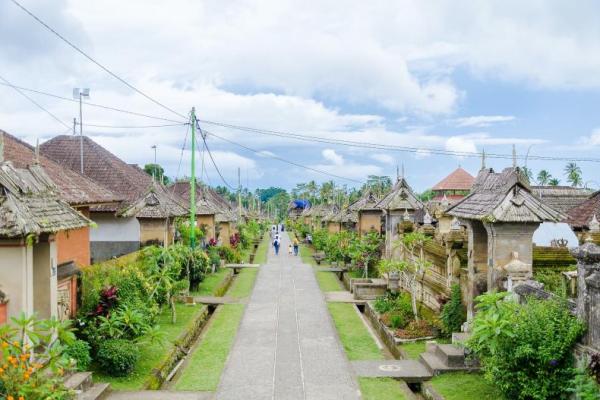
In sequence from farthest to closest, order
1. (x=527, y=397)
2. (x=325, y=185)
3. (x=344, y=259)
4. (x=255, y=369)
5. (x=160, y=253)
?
1. (x=325, y=185)
2. (x=344, y=259)
3. (x=160, y=253)
4. (x=255, y=369)
5. (x=527, y=397)

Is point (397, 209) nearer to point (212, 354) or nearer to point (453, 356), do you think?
point (212, 354)

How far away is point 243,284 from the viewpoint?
936 inches

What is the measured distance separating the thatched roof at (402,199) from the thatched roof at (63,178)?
9.20 meters

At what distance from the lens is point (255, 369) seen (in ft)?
37.1

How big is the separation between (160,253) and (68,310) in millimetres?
5119

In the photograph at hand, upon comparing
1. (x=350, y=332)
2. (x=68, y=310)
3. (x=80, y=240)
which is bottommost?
(x=350, y=332)

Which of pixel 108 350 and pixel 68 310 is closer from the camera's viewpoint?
pixel 108 350

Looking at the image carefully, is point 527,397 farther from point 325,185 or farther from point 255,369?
point 325,185

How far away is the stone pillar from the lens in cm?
709

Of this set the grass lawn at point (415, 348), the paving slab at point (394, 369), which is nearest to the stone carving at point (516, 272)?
the paving slab at point (394, 369)

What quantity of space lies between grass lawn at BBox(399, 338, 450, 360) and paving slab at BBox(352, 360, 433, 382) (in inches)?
22.3

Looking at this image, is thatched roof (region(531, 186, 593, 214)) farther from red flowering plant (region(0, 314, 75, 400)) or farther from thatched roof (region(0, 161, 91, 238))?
red flowering plant (region(0, 314, 75, 400))

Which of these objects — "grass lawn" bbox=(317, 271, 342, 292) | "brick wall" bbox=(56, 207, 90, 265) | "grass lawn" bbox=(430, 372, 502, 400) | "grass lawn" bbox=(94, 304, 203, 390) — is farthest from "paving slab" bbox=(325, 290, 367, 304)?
"grass lawn" bbox=(430, 372, 502, 400)

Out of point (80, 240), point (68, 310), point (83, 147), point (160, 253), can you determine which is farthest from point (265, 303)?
point (83, 147)
